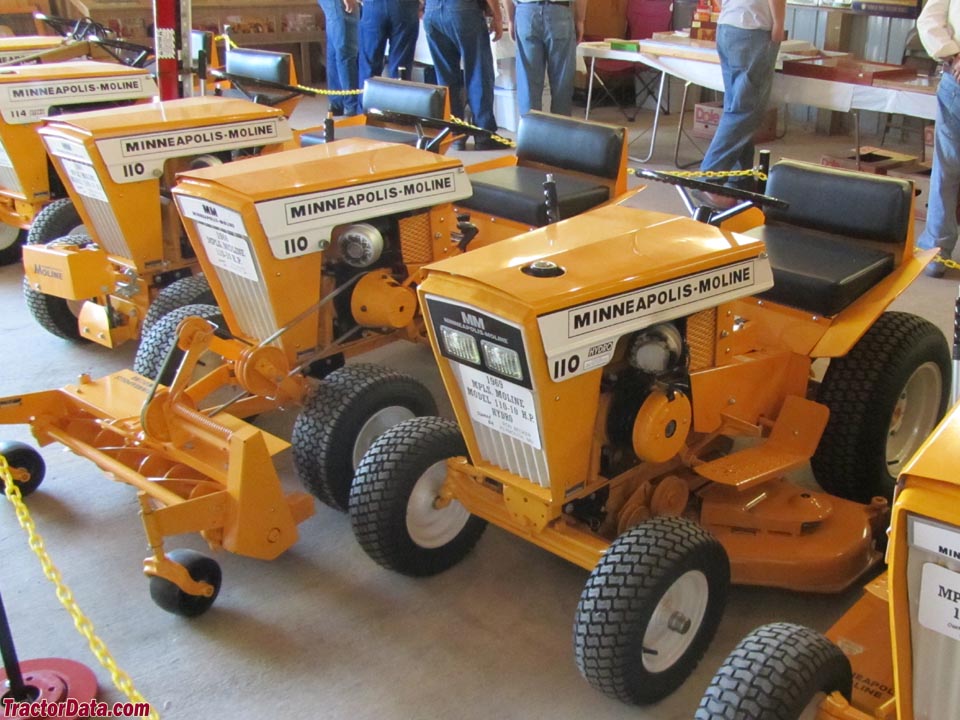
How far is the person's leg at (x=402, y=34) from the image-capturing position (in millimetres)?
7250

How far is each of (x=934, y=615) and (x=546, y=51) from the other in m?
5.58

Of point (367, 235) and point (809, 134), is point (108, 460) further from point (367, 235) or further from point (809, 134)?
point (809, 134)

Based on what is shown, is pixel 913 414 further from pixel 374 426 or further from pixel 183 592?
pixel 183 592

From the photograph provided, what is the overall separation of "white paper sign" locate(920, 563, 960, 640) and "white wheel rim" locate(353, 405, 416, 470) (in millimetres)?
1734

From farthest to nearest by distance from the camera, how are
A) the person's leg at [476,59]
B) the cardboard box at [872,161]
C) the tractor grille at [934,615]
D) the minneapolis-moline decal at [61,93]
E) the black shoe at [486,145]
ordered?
the black shoe at [486,145], the person's leg at [476,59], the cardboard box at [872,161], the minneapolis-moline decal at [61,93], the tractor grille at [934,615]

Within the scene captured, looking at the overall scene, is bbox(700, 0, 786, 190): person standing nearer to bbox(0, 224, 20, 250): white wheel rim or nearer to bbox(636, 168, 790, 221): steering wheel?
bbox(636, 168, 790, 221): steering wheel

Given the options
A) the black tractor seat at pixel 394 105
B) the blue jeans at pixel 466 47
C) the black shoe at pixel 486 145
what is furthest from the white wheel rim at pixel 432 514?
the black shoe at pixel 486 145

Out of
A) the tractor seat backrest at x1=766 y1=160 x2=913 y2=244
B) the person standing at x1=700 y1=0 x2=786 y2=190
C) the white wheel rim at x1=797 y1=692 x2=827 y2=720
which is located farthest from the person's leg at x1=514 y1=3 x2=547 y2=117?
the white wheel rim at x1=797 y1=692 x2=827 y2=720

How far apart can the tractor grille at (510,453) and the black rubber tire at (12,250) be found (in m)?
3.76

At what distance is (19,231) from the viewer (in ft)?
17.2

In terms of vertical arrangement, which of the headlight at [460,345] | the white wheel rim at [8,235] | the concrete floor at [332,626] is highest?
the headlight at [460,345]

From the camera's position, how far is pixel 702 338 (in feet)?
7.89

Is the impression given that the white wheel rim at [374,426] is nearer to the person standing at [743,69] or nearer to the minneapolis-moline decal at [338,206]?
the minneapolis-moline decal at [338,206]

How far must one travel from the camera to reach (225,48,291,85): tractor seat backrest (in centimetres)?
521
